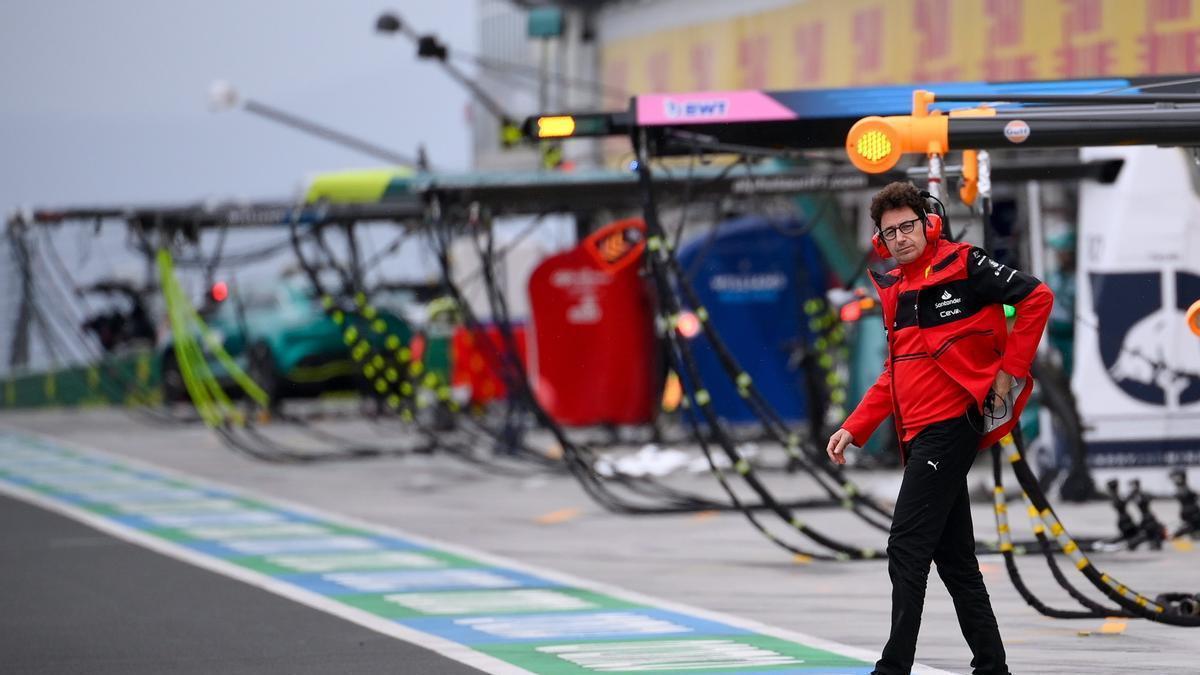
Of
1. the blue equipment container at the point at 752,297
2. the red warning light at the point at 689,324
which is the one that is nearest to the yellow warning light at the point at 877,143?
the red warning light at the point at 689,324

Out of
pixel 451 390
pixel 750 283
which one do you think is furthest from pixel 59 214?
pixel 750 283

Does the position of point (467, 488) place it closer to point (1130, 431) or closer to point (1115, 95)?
point (1130, 431)

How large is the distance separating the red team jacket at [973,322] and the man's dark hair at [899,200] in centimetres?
18

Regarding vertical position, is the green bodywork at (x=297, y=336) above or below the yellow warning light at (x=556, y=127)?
below

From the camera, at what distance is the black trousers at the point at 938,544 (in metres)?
7.26

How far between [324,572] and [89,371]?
61.4 feet

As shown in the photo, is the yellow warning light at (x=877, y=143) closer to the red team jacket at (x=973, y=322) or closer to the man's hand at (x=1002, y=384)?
the red team jacket at (x=973, y=322)

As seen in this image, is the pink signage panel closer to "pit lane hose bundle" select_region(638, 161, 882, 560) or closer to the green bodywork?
"pit lane hose bundle" select_region(638, 161, 882, 560)

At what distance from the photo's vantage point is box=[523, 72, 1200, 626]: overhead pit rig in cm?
878

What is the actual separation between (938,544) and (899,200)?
1.20 metres

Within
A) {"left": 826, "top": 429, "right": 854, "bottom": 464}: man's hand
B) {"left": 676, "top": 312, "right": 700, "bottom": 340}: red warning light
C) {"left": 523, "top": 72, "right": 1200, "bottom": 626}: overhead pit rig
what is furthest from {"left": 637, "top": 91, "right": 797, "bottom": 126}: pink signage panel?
{"left": 676, "top": 312, "right": 700, "bottom": 340}: red warning light

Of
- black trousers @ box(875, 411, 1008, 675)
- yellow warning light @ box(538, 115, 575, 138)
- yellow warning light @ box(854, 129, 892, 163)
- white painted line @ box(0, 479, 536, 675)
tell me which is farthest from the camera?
yellow warning light @ box(538, 115, 575, 138)

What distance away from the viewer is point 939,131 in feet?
28.9

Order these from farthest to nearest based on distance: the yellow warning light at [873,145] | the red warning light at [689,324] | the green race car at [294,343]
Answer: the green race car at [294,343] < the red warning light at [689,324] < the yellow warning light at [873,145]
